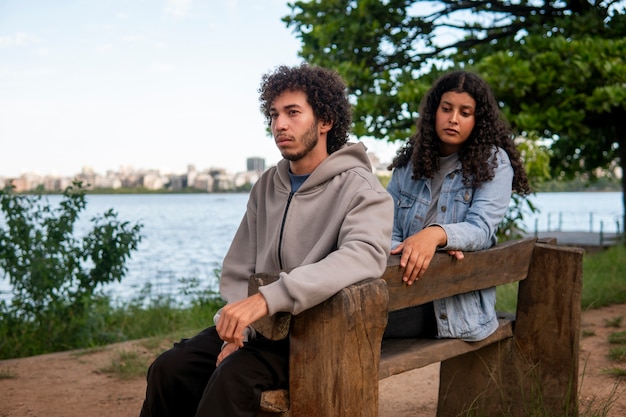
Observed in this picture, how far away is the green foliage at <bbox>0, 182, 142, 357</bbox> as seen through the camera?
23.4 ft

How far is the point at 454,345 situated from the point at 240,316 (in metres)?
1.28

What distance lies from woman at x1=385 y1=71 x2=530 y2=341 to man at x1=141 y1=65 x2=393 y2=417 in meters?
0.58

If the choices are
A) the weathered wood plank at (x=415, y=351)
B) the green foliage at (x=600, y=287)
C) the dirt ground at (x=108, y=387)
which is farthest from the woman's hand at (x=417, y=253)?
the green foliage at (x=600, y=287)

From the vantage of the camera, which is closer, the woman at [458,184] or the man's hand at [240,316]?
the man's hand at [240,316]

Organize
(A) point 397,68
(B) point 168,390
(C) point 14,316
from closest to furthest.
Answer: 1. (B) point 168,390
2. (C) point 14,316
3. (A) point 397,68

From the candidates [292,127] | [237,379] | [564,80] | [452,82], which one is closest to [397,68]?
[564,80]

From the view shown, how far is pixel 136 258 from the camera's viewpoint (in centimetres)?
2542

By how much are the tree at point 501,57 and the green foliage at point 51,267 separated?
11.6 ft

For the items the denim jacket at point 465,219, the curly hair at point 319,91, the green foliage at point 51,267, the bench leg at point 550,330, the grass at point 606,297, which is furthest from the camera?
the green foliage at point 51,267

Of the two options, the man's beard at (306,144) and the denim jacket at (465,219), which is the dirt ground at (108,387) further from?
the man's beard at (306,144)

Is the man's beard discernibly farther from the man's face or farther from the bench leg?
the bench leg

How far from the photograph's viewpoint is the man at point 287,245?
7.57 ft

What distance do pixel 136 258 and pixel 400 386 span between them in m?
21.4

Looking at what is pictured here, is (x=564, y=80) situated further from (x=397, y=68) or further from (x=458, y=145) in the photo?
(x=458, y=145)
